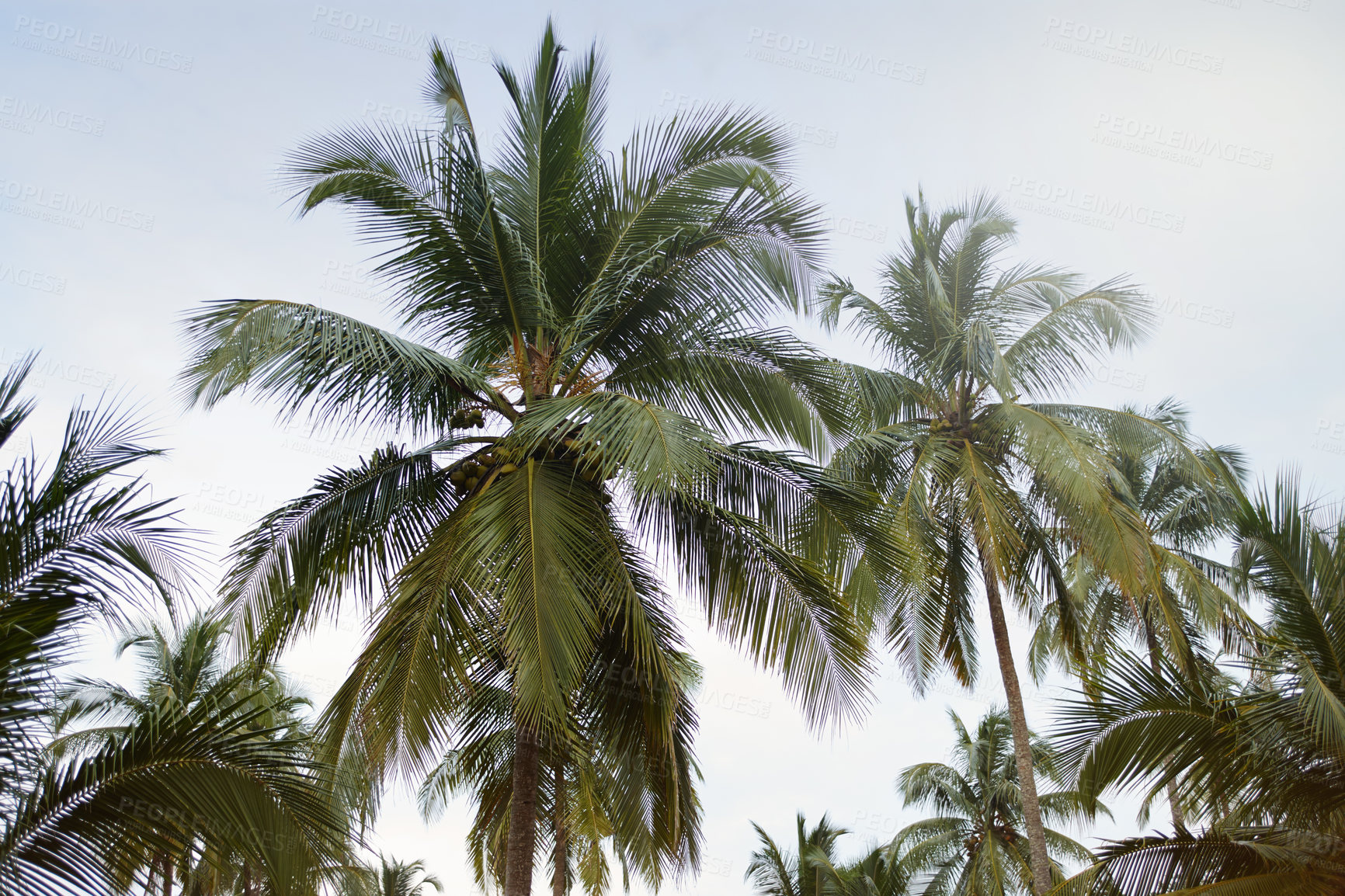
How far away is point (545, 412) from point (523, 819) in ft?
9.61

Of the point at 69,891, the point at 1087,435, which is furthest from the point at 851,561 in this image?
the point at 1087,435

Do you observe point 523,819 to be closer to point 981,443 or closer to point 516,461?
point 516,461

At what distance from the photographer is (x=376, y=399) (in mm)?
7824

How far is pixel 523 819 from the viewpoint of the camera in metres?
7.18

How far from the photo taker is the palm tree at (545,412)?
6.71 m

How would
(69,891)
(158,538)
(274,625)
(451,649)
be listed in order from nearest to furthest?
(69,891) < (158,538) < (451,649) < (274,625)

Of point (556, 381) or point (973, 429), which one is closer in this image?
point (556, 381)

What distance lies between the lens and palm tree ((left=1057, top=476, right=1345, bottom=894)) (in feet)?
24.6

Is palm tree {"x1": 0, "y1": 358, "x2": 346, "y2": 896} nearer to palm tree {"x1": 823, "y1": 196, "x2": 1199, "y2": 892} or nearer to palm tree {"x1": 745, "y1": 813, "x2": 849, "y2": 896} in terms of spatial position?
palm tree {"x1": 823, "y1": 196, "x2": 1199, "y2": 892}

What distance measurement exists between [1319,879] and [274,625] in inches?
315

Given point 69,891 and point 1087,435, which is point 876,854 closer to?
point 1087,435

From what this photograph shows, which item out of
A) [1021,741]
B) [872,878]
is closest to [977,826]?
[872,878]

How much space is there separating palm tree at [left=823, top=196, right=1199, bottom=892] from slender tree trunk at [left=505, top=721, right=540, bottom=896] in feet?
20.7

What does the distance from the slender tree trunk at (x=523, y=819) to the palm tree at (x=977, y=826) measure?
1657 cm
